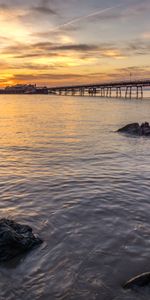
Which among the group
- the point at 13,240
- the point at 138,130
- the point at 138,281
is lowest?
the point at 138,281

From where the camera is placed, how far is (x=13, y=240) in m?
8.24

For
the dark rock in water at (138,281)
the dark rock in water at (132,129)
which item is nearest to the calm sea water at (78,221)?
the dark rock in water at (138,281)

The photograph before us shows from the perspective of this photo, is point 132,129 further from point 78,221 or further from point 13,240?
point 13,240

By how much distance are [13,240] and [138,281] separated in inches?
118

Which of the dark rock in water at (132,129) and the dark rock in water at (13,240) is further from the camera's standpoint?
the dark rock in water at (132,129)

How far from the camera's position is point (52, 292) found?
6883 mm

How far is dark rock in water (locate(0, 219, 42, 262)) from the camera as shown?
8117mm

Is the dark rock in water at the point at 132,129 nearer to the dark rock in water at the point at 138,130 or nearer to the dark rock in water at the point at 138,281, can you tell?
the dark rock in water at the point at 138,130

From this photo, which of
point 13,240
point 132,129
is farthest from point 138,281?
point 132,129

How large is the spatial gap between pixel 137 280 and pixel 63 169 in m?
10.6

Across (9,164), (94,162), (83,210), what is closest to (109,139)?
(94,162)

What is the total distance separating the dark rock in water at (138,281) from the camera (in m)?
7.00

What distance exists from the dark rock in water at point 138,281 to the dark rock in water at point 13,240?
8.64 ft

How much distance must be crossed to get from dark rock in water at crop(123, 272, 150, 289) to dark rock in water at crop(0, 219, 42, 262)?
2.63 metres
